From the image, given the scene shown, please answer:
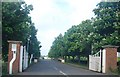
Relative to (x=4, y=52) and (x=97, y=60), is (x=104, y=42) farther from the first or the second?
(x=4, y=52)

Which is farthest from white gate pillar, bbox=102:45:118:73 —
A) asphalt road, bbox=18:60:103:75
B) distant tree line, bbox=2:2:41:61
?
distant tree line, bbox=2:2:41:61

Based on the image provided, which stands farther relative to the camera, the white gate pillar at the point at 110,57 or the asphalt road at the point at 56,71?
the white gate pillar at the point at 110,57

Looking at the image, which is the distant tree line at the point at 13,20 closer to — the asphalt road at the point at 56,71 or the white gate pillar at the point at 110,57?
the asphalt road at the point at 56,71

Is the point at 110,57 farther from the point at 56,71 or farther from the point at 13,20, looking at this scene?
the point at 13,20

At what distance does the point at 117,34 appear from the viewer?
119 feet

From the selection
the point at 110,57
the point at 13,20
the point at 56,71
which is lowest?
the point at 56,71

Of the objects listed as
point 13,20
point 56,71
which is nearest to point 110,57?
point 56,71

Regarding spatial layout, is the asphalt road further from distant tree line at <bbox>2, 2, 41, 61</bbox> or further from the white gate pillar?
distant tree line at <bbox>2, 2, 41, 61</bbox>

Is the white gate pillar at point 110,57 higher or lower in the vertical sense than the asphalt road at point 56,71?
higher

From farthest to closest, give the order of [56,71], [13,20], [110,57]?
1. [13,20]
2. [56,71]
3. [110,57]

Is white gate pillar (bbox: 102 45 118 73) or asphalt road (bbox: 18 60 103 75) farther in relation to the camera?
white gate pillar (bbox: 102 45 118 73)

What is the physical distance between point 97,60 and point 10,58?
8.90 m

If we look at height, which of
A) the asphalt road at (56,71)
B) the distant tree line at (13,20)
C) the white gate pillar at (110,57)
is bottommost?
the asphalt road at (56,71)

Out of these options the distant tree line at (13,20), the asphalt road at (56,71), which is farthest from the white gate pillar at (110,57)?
the distant tree line at (13,20)
